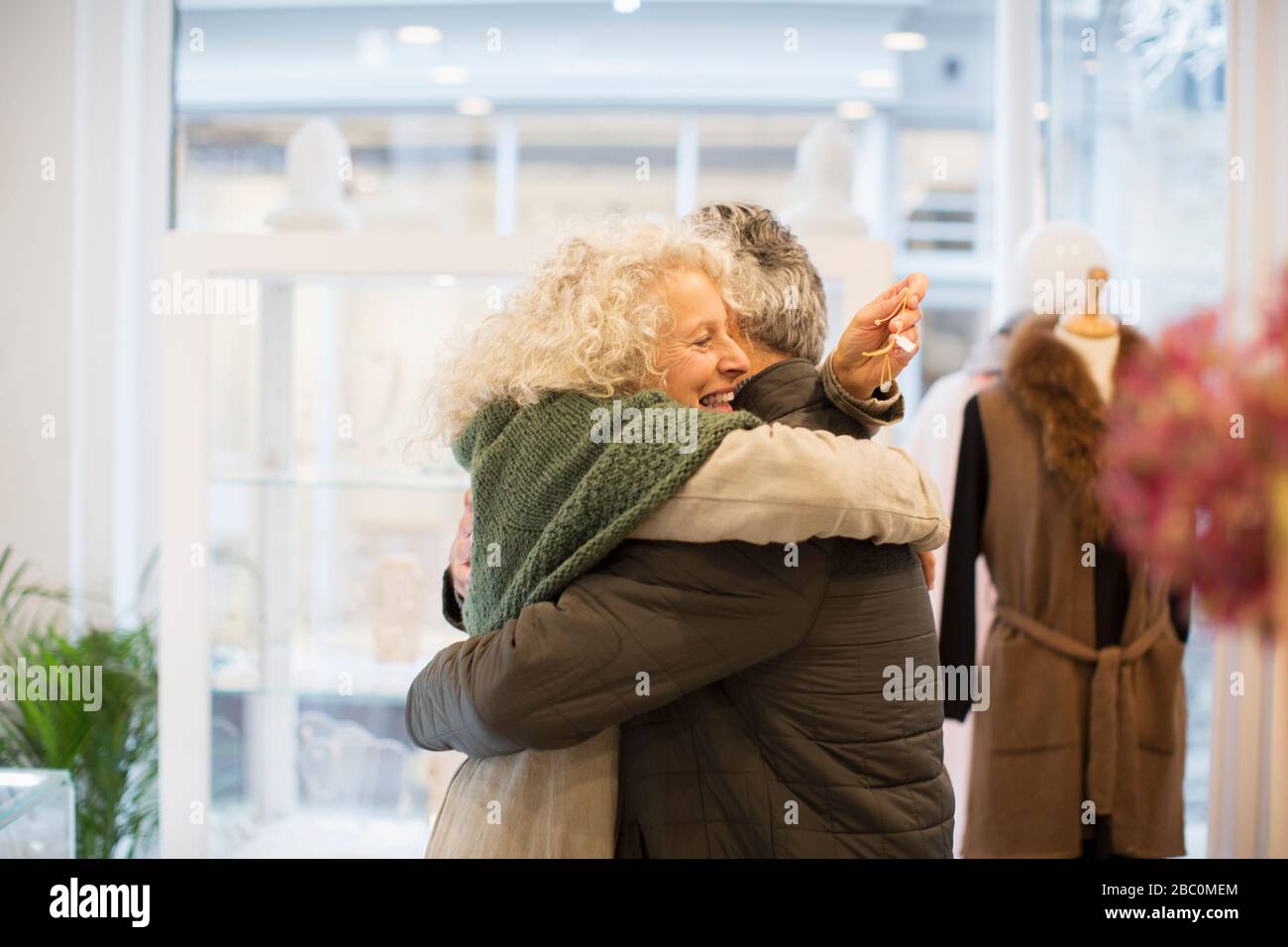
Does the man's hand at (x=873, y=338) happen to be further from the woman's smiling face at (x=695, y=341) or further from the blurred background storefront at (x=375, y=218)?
the blurred background storefront at (x=375, y=218)

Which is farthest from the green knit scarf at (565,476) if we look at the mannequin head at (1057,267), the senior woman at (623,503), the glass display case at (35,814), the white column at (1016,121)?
the white column at (1016,121)

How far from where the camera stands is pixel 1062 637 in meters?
1.95

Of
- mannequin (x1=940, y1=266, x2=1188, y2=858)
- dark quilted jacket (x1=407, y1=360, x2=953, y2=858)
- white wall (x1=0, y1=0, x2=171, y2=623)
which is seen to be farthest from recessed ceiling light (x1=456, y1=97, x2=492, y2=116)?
dark quilted jacket (x1=407, y1=360, x2=953, y2=858)

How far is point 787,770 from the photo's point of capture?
113 centimetres

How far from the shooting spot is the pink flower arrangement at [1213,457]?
562 millimetres

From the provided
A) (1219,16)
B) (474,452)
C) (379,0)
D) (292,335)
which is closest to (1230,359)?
(474,452)

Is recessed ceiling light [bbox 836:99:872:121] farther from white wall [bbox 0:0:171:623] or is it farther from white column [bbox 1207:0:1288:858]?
white wall [bbox 0:0:171:623]

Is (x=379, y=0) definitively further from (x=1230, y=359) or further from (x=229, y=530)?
(x=1230, y=359)

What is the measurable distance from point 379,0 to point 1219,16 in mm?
2371

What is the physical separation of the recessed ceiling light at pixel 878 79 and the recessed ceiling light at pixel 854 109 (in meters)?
0.05

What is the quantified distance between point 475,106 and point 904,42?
4.49 feet

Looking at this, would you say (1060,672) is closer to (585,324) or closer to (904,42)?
(585,324)

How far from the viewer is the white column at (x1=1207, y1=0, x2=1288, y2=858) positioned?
183 centimetres

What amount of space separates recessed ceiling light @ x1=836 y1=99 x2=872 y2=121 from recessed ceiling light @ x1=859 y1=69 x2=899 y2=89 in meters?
0.05
